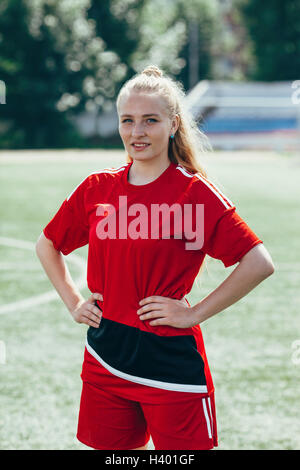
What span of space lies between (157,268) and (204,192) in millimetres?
312

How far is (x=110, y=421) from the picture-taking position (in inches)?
91.9

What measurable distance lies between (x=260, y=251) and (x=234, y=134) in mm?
40472

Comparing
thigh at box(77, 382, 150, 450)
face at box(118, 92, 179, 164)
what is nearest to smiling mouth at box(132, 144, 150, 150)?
face at box(118, 92, 179, 164)

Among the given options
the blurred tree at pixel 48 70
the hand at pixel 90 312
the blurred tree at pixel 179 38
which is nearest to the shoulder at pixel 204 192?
the hand at pixel 90 312

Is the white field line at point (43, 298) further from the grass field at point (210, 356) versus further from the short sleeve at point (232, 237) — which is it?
the short sleeve at point (232, 237)

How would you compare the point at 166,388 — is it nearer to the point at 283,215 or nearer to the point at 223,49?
the point at 283,215

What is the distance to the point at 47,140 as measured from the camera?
126 ft

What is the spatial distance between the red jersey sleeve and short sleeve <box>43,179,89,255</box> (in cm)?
48

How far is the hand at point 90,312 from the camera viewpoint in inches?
92.8

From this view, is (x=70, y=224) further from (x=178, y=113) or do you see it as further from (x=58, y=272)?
(x=178, y=113)

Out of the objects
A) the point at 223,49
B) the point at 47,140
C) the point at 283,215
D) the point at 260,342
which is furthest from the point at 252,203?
the point at 223,49

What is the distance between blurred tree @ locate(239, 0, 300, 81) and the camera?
51.2 meters

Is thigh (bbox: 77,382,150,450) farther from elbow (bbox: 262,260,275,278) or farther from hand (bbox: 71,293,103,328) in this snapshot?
elbow (bbox: 262,260,275,278)

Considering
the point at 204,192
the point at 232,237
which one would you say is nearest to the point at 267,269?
the point at 232,237
